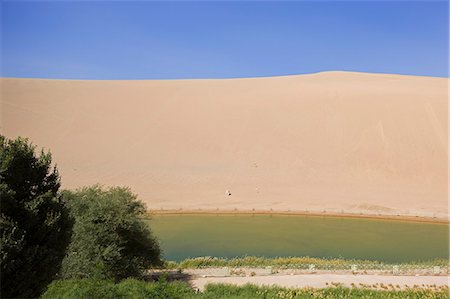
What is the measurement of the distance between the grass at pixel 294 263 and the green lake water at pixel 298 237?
4.23 ft

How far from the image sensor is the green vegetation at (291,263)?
57.2 feet

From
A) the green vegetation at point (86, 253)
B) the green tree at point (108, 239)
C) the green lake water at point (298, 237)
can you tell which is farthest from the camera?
the green lake water at point (298, 237)

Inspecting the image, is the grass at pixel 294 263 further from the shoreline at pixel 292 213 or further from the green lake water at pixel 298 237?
the shoreline at pixel 292 213

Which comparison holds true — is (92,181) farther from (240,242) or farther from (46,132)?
(240,242)

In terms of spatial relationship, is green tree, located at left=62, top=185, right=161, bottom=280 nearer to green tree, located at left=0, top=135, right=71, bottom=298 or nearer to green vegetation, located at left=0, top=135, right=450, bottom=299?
green vegetation, located at left=0, top=135, right=450, bottom=299

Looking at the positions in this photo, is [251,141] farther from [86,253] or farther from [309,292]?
[309,292]

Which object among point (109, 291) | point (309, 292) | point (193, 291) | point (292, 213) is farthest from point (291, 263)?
point (292, 213)

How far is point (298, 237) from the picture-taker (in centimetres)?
2377

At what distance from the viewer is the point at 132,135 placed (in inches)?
1918

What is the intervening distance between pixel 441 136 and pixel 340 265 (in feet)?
106

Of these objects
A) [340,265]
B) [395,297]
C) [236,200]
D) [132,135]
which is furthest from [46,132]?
[395,297]

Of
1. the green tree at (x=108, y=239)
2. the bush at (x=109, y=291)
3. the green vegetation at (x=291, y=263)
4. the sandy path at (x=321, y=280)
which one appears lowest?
the sandy path at (x=321, y=280)

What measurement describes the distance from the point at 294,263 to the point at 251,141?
28.2m

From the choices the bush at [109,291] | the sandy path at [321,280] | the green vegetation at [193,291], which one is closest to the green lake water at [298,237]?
the sandy path at [321,280]
